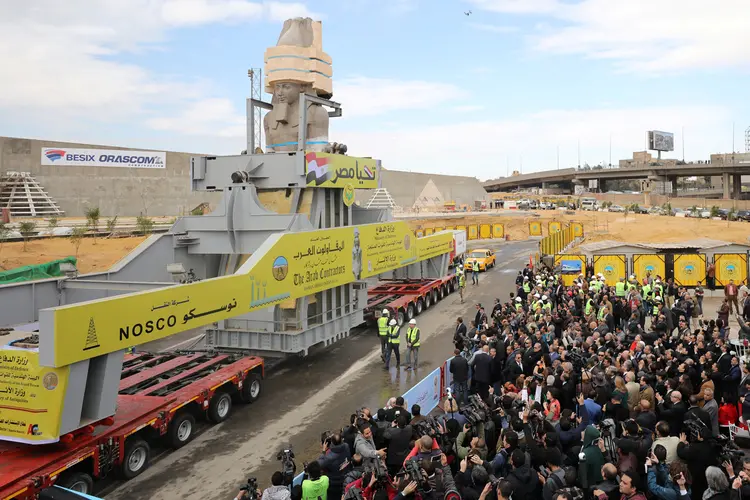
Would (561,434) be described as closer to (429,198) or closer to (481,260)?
(481,260)

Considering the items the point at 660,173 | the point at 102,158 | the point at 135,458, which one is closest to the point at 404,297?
the point at 135,458

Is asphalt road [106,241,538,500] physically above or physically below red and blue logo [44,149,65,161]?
below

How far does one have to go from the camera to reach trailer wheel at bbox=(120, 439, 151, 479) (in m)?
9.77

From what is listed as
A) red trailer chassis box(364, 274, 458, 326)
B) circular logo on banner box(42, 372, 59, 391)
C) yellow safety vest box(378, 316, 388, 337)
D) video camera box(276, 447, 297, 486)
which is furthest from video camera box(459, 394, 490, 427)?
red trailer chassis box(364, 274, 458, 326)

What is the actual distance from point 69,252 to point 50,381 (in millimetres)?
34926

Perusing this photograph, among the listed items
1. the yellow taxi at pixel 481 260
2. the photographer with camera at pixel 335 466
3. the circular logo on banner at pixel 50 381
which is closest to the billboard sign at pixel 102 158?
the yellow taxi at pixel 481 260

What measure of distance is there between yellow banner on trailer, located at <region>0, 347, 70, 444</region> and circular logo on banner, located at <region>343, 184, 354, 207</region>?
34.7ft

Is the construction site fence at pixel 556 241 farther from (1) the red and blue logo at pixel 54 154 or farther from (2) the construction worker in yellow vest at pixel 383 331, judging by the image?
(1) the red and blue logo at pixel 54 154

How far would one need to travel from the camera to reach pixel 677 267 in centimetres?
2606

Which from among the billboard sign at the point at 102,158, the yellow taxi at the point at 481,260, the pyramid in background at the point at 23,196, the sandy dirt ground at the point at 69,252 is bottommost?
the yellow taxi at the point at 481,260

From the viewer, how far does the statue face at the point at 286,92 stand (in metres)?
18.5

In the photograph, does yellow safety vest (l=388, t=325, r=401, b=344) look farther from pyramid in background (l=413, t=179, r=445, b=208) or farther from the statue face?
pyramid in background (l=413, t=179, r=445, b=208)

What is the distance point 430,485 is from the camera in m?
6.34

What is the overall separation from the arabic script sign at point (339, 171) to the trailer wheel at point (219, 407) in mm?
6080
